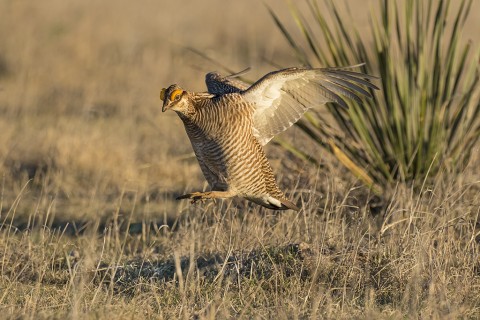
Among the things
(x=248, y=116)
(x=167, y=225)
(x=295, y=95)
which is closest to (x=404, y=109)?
(x=295, y=95)

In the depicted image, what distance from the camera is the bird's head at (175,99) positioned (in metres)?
5.34

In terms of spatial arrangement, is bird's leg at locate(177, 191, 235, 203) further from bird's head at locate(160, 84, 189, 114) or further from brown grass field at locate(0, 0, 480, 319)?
bird's head at locate(160, 84, 189, 114)

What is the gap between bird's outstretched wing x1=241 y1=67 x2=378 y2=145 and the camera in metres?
5.61

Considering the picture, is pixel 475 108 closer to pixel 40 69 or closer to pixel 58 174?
pixel 58 174

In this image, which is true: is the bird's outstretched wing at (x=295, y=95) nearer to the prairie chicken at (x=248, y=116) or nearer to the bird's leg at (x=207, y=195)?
the prairie chicken at (x=248, y=116)

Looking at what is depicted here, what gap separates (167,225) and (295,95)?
1150 mm

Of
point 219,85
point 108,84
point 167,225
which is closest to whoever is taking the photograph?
point 167,225

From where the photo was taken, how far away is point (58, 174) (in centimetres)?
837

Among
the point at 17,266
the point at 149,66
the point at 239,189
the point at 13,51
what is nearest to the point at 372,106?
the point at 239,189

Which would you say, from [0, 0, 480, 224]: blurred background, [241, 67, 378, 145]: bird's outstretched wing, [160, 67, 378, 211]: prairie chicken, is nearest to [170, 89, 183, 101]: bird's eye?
[160, 67, 378, 211]: prairie chicken

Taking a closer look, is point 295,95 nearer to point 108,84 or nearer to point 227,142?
point 227,142

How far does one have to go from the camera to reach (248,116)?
564 centimetres

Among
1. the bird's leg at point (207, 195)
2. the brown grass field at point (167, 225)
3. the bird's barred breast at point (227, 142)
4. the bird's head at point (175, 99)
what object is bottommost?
the brown grass field at point (167, 225)

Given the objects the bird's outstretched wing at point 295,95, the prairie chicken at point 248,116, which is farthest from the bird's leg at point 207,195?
the bird's outstretched wing at point 295,95
